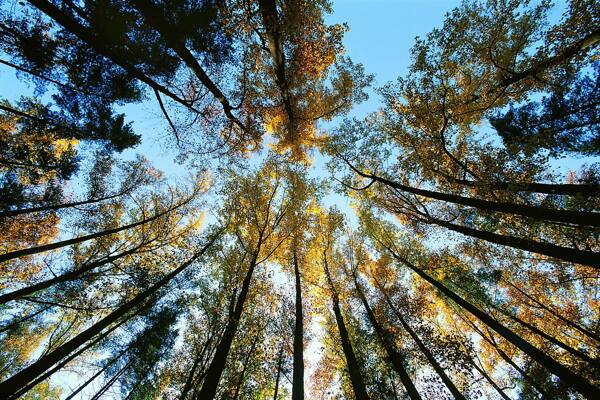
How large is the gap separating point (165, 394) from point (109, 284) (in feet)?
20.3

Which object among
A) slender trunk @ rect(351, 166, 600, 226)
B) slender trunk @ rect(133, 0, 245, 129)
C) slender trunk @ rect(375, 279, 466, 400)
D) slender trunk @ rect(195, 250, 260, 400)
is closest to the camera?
slender trunk @ rect(351, 166, 600, 226)

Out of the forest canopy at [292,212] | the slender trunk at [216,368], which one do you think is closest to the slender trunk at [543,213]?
the forest canopy at [292,212]

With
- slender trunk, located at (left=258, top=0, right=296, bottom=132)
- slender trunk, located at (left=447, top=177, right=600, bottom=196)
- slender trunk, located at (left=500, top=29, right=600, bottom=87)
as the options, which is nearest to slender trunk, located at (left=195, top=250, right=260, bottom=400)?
slender trunk, located at (left=258, top=0, right=296, bottom=132)

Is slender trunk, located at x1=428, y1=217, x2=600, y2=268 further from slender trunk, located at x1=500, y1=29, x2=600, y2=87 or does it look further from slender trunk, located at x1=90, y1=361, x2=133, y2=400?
slender trunk, located at x1=90, y1=361, x2=133, y2=400

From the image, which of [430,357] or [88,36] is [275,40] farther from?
[430,357]

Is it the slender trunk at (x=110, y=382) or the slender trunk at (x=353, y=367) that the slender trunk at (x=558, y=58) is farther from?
the slender trunk at (x=110, y=382)

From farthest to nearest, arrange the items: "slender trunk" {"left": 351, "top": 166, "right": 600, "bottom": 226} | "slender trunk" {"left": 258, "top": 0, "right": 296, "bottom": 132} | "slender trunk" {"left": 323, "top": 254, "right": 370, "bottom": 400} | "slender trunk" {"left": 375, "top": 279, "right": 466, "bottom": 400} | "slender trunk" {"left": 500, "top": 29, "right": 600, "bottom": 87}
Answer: "slender trunk" {"left": 375, "top": 279, "right": 466, "bottom": 400} < "slender trunk" {"left": 258, "top": 0, "right": 296, "bottom": 132} < "slender trunk" {"left": 323, "top": 254, "right": 370, "bottom": 400} < "slender trunk" {"left": 500, "top": 29, "right": 600, "bottom": 87} < "slender trunk" {"left": 351, "top": 166, "right": 600, "bottom": 226}

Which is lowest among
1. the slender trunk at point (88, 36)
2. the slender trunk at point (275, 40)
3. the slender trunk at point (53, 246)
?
the slender trunk at point (53, 246)

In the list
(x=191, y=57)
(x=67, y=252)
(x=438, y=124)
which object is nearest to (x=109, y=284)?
(x=67, y=252)

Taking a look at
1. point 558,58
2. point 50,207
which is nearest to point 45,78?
point 50,207

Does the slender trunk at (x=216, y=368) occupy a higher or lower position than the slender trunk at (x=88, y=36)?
lower

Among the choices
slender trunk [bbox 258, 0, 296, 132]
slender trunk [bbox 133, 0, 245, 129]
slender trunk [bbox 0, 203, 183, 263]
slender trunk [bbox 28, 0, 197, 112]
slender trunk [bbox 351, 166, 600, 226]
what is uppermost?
slender trunk [bbox 258, 0, 296, 132]

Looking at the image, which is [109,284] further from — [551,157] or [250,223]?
[551,157]

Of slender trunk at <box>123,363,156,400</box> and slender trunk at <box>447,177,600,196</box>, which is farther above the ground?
slender trunk at <box>447,177,600,196</box>
